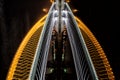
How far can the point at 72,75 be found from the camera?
11875 millimetres

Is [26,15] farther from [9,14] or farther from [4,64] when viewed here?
[4,64]

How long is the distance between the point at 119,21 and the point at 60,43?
6.19m

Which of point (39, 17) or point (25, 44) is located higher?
point (39, 17)

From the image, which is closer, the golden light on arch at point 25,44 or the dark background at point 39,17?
the golden light on arch at point 25,44

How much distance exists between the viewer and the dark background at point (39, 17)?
45.9 ft

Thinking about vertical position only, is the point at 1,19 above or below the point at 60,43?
above

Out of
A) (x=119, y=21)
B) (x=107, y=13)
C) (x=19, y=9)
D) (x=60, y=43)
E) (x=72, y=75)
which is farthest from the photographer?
(x=19, y=9)

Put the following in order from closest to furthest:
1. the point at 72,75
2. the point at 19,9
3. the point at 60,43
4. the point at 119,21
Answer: the point at 60,43 → the point at 72,75 → the point at 119,21 → the point at 19,9

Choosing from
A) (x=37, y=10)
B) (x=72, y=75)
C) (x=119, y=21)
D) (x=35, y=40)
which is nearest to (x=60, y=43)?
(x=72, y=75)

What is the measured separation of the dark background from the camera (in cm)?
1398

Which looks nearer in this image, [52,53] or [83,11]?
[52,53]

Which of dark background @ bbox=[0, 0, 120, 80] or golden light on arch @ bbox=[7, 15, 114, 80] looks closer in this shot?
golden light on arch @ bbox=[7, 15, 114, 80]

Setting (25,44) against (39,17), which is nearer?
(25,44)

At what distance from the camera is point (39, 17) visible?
688 inches
